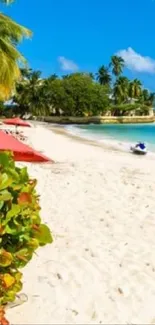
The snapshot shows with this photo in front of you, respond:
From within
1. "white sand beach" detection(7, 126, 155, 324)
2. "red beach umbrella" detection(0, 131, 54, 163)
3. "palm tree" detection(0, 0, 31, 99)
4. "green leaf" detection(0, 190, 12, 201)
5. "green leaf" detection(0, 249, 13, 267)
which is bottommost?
"white sand beach" detection(7, 126, 155, 324)

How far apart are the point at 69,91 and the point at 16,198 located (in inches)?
3142

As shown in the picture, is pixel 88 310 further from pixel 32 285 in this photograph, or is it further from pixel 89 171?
pixel 89 171

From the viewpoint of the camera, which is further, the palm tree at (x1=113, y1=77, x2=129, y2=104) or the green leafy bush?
the palm tree at (x1=113, y1=77, x2=129, y2=104)

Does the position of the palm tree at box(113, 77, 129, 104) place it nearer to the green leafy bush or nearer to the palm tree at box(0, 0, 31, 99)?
the palm tree at box(0, 0, 31, 99)

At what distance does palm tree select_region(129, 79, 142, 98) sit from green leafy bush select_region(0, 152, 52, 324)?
101945 millimetres

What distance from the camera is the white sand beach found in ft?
15.2

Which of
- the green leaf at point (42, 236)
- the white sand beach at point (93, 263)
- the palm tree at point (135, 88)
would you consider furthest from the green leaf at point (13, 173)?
the palm tree at point (135, 88)

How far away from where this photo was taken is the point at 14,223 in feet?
12.5

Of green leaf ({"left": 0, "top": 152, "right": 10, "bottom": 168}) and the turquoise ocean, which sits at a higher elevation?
green leaf ({"left": 0, "top": 152, "right": 10, "bottom": 168})

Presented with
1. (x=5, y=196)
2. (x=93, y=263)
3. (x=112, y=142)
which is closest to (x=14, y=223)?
(x=5, y=196)

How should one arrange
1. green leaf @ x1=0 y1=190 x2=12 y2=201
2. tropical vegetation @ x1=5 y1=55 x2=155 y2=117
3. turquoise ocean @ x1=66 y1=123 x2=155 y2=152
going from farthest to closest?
tropical vegetation @ x1=5 y1=55 x2=155 y2=117 < turquoise ocean @ x1=66 y1=123 x2=155 y2=152 < green leaf @ x1=0 y1=190 x2=12 y2=201

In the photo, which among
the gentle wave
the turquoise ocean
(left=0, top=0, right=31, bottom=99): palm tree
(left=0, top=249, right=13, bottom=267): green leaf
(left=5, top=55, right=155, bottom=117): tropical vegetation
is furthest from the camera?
(left=5, top=55, right=155, bottom=117): tropical vegetation

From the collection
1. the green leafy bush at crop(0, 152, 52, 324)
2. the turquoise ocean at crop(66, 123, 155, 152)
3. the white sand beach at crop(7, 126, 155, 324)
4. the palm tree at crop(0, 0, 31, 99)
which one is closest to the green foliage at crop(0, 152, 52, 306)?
the green leafy bush at crop(0, 152, 52, 324)

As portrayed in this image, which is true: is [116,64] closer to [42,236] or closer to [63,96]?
[63,96]
